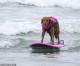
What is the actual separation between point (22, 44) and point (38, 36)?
3.32 metres

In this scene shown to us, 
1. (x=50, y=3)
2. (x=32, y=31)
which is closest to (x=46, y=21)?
(x=32, y=31)

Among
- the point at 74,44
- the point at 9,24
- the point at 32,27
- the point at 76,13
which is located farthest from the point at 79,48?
the point at 76,13

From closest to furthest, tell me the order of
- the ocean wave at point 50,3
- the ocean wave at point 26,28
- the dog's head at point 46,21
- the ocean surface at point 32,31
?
the ocean surface at point 32,31 < the dog's head at point 46,21 < the ocean wave at point 26,28 < the ocean wave at point 50,3

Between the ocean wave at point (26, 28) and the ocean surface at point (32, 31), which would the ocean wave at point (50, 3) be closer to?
the ocean surface at point (32, 31)

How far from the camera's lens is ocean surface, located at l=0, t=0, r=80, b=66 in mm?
10430

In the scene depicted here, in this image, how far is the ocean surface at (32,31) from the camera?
1043cm

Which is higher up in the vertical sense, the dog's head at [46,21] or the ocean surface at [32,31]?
the dog's head at [46,21]

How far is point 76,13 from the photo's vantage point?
27.1m

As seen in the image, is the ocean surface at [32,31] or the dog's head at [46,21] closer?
the ocean surface at [32,31]

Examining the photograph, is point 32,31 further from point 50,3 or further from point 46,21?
point 50,3

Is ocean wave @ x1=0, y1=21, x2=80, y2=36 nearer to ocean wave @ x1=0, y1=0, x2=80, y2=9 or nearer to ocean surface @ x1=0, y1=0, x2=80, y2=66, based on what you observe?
ocean surface @ x1=0, y1=0, x2=80, y2=66

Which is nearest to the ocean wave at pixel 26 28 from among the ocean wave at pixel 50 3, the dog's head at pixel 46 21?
the dog's head at pixel 46 21

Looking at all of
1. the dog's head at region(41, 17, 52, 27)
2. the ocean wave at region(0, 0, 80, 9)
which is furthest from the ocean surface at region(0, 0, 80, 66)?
the dog's head at region(41, 17, 52, 27)

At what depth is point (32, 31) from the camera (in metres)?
19.0
